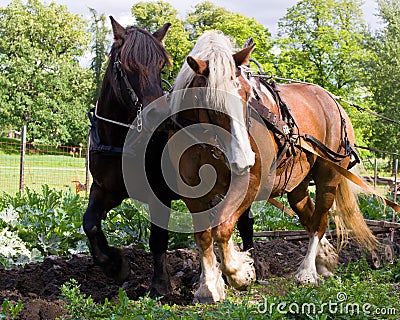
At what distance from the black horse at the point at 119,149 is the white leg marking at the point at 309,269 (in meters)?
1.31

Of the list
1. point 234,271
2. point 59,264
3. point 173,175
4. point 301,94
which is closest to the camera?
point 234,271

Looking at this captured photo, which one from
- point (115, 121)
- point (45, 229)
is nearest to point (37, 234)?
point (45, 229)

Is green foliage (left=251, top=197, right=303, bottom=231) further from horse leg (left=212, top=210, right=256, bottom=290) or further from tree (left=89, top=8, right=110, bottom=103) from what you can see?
tree (left=89, top=8, right=110, bottom=103)

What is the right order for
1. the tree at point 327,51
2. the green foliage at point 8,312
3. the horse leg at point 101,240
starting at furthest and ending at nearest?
the tree at point 327,51
the horse leg at point 101,240
the green foliage at point 8,312

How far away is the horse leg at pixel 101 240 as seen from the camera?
449cm

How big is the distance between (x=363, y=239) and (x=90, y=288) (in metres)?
2.80

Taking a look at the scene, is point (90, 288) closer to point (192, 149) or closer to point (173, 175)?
point (173, 175)

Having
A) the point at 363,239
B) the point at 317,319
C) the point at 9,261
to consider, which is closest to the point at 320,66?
the point at 363,239

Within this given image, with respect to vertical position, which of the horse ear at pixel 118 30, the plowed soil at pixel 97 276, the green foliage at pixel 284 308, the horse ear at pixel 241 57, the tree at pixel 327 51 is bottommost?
the plowed soil at pixel 97 276

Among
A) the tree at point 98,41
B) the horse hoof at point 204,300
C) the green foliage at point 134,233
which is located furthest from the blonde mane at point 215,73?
the tree at point 98,41

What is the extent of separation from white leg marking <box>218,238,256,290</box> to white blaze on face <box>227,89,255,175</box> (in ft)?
2.14

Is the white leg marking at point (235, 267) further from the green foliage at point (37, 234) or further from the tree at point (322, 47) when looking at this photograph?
the tree at point (322, 47)

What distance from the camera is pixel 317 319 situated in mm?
2893

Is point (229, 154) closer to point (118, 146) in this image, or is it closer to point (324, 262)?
point (118, 146)
